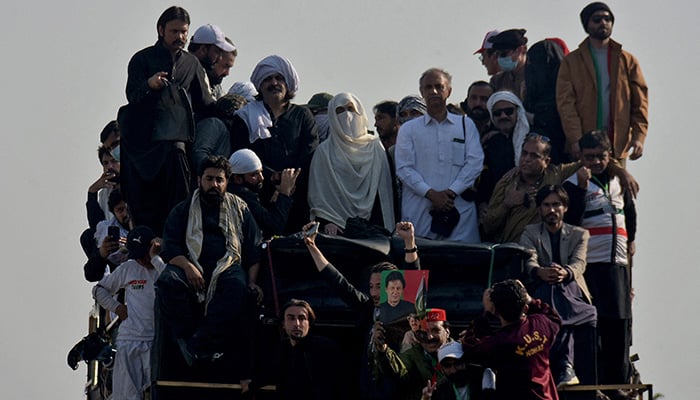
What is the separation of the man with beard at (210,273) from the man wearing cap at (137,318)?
0.71m

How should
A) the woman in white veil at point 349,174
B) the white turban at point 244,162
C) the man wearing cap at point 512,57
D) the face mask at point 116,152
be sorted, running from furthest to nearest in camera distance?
the face mask at point 116,152 < the man wearing cap at point 512,57 < the woman in white veil at point 349,174 < the white turban at point 244,162

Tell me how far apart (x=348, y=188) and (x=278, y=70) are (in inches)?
53.9

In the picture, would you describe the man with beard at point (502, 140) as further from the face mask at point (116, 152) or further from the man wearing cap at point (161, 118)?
the face mask at point (116, 152)

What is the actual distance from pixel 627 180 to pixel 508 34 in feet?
7.66

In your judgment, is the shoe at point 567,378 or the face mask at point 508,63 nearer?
the shoe at point 567,378

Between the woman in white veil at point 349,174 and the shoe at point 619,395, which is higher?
the woman in white veil at point 349,174

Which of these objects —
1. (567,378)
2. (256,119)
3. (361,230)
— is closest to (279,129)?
(256,119)

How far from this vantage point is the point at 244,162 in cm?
1981

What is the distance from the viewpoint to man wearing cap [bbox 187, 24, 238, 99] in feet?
71.4

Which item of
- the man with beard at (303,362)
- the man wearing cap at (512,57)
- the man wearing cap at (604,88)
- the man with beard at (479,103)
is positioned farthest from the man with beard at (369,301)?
the man wearing cap at (512,57)

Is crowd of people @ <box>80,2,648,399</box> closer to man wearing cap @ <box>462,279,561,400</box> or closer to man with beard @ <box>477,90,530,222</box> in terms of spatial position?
man with beard @ <box>477,90,530,222</box>

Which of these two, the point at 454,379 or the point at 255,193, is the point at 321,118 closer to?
the point at 255,193

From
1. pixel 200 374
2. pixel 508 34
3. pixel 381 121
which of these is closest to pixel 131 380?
pixel 200 374

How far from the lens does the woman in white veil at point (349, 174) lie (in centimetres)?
2041
